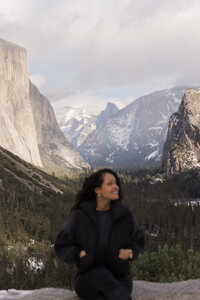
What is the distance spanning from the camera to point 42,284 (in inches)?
1519

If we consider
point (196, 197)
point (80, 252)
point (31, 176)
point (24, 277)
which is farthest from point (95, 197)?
point (196, 197)

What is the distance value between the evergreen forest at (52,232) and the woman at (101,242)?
705cm

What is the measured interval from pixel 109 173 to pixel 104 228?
5.58 feet

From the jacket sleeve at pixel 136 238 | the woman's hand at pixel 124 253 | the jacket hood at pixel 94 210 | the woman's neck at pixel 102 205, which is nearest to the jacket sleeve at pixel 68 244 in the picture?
the jacket hood at pixel 94 210

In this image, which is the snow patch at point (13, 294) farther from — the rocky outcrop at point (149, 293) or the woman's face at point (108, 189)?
the woman's face at point (108, 189)

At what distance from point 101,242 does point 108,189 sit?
5.13ft

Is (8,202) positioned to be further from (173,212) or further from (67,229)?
(67,229)

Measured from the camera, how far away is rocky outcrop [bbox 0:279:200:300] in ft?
31.9

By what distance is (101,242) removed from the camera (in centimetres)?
908

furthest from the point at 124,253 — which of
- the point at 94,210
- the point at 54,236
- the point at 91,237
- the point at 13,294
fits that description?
the point at 54,236

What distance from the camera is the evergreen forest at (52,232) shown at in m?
17.8

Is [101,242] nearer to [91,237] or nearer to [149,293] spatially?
[91,237]

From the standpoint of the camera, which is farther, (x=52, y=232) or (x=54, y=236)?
(x=52, y=232)

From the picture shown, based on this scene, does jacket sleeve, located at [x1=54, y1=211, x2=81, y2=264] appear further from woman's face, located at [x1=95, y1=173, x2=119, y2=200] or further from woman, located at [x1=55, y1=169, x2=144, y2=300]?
woman's face, located at [x1=95, y1=173, x2=119, y2=200]
